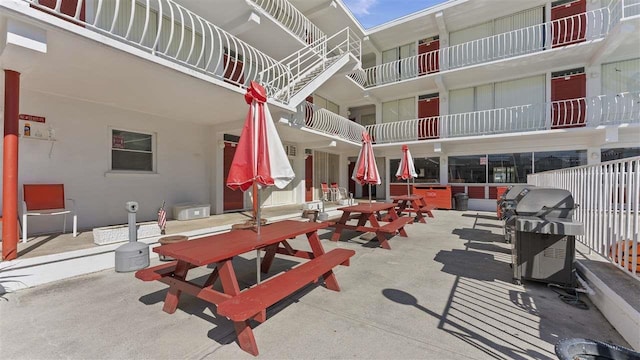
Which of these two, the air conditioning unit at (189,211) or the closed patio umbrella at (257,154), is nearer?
the closed patio umbrella at (257,154)

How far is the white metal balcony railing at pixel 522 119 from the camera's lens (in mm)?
9523

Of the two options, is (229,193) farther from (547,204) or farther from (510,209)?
(547,204)

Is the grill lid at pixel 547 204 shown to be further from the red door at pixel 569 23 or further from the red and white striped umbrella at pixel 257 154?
the red door at pixel 569 23

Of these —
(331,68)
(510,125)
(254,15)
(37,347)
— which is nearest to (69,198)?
(37,347)

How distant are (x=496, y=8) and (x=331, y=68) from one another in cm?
817

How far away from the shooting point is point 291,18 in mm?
10531

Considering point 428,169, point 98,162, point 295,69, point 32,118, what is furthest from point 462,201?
point 32,118

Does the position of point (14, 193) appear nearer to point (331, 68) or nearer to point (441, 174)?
point (331, 68)

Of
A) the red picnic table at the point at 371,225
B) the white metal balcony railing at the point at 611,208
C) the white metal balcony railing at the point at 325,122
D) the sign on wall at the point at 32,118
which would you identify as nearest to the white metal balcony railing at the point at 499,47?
the white metal balcony railing at the point at 325,122

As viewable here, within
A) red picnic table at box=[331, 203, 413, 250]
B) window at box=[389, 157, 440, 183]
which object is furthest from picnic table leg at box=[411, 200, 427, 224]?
window at box=[389, 157, 440, 183]

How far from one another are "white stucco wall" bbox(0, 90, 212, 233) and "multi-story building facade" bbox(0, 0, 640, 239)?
0.03 metres

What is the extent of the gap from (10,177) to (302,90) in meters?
6.55

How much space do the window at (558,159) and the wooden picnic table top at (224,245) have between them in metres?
12.0

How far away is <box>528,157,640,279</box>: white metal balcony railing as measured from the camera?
9.15 feet
